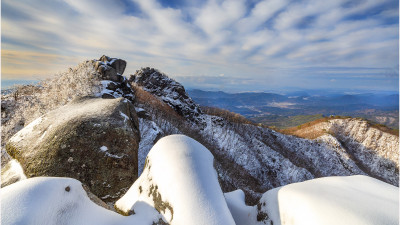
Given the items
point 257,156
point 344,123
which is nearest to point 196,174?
point 257,156

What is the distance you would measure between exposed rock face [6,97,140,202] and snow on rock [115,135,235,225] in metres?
3.15

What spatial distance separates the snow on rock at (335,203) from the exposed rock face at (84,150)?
6.71 m

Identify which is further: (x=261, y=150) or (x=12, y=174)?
(x=261, y=150)

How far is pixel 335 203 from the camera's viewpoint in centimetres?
333

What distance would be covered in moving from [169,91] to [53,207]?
34.5 m

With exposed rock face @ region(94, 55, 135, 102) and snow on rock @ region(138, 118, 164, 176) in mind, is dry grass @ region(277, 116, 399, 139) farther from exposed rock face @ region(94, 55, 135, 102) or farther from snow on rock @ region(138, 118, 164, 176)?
exposed rock face @ region(94, 55, 135, 102)

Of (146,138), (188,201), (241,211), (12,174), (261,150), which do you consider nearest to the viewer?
(188,201)

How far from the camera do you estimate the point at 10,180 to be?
744 centimetres

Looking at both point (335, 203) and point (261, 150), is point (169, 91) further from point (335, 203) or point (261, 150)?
point (335, 203)

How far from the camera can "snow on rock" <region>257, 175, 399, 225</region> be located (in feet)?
9.98

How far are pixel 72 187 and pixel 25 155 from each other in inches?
264

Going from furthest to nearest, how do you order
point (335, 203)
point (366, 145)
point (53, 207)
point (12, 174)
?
point (366, 145) < point (12, 174) < point (335, 203) < point (53, 207)

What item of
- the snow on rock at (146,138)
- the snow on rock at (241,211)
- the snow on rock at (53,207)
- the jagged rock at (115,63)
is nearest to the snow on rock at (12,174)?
the snow on rock at (146,138)

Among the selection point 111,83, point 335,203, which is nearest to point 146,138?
point 111,83
